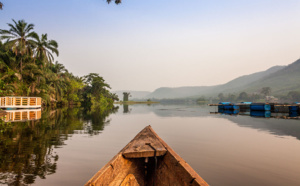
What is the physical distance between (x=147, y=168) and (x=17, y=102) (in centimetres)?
3230

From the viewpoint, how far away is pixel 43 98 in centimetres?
4356

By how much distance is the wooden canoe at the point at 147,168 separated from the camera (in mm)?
4381

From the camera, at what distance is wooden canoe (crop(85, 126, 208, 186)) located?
4381 millimetres

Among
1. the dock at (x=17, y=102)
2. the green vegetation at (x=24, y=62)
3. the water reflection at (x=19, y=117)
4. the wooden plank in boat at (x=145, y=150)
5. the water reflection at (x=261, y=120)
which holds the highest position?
the green vegetation at (x=24, y=62)

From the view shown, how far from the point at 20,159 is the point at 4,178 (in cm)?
204

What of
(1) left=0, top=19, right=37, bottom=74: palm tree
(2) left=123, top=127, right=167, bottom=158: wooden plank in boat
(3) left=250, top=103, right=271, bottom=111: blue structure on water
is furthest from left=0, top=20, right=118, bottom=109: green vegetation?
(3) left=250, top=103, right=271, bottom=111: blue structure on water

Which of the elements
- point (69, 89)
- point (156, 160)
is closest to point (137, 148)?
point (156, 160)

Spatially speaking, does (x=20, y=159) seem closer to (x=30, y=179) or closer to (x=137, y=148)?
(x=30, y=179)

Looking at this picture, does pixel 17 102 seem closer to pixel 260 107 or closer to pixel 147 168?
pixel 147 168

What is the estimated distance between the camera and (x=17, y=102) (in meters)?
30.2

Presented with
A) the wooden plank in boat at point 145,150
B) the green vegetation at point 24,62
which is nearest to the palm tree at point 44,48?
the green vegetation at point 24,62

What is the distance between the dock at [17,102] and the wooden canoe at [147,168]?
1140 inches

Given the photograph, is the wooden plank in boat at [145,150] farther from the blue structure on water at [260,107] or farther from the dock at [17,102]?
the blue structure on water at [260,107]

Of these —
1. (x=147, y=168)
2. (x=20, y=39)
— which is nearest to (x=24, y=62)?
(x=20, y=39)
